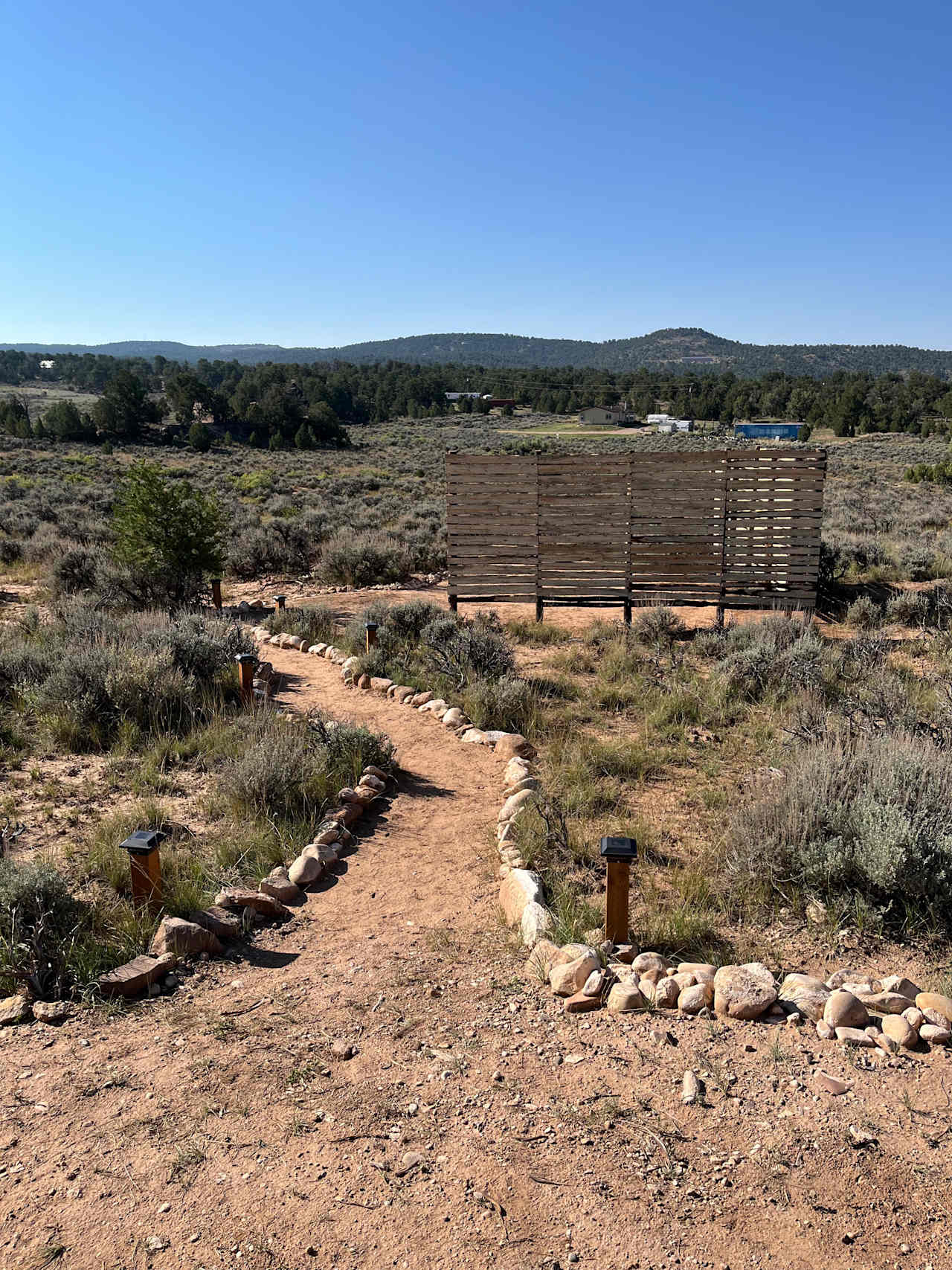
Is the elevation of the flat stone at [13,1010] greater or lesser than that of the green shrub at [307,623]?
lesser

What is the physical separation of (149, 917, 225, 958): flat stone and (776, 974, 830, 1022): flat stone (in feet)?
9.22

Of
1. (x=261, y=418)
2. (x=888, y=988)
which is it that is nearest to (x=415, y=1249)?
(x=888, y=988)

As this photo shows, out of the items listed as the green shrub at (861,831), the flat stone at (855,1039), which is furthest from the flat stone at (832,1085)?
the green shrub at (861,831)

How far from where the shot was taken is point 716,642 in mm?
10289

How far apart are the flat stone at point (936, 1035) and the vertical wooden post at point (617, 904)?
1327mm

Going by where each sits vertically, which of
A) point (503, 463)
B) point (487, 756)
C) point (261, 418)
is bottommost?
point (487, 756)

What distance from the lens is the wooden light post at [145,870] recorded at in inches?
173

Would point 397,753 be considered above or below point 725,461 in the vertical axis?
below

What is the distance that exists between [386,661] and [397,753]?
8.15 feet

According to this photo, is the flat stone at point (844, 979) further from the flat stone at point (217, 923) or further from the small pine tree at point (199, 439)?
the small pine tree at point (199, 439)

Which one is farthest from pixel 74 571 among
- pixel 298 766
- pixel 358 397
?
pixel 358 397

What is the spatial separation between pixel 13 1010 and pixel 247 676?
452cm

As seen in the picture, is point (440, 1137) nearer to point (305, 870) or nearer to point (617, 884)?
point (617, 884)

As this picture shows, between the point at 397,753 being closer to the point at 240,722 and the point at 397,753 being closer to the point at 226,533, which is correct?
the point at 240,722
